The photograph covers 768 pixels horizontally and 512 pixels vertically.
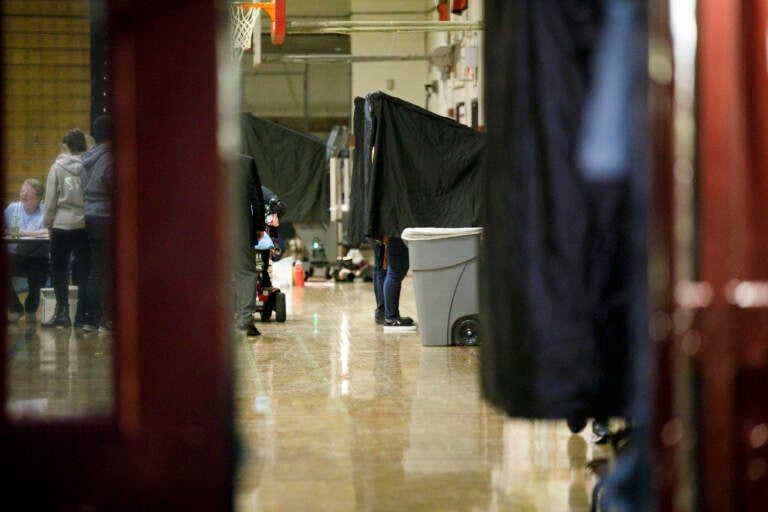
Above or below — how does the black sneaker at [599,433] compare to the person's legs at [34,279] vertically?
below

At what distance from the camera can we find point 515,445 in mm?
4434

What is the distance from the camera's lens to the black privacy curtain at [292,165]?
44.7 feet

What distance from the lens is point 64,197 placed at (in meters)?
8.37

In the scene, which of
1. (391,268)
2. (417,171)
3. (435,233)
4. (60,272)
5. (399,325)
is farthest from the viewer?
(399,325)

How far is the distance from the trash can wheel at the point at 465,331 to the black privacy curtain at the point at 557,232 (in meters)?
4.85

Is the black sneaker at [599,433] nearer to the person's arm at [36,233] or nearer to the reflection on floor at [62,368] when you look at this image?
the reflection on floor at [62,368]

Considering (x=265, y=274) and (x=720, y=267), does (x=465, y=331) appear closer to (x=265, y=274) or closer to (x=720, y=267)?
(x=265, y=274)

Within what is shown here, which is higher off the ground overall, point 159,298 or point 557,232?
point 557,232

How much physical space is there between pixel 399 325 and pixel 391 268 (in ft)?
1.69

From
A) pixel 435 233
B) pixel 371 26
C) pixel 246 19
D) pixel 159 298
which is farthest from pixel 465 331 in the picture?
pixel 371 26

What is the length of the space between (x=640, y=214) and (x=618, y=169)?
0.66ft

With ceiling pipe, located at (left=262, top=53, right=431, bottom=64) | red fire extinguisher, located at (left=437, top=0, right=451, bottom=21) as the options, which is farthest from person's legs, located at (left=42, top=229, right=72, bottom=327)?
ceiling pipe, located at (left=262, top=53, right=431, bottom=64)

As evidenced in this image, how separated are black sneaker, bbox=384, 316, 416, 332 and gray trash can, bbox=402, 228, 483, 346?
1.01m

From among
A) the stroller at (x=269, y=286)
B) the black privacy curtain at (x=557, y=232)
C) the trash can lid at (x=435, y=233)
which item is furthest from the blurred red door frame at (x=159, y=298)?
the stroller at (x=269, y=286)
